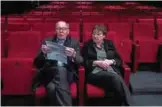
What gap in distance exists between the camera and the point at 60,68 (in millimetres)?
2057

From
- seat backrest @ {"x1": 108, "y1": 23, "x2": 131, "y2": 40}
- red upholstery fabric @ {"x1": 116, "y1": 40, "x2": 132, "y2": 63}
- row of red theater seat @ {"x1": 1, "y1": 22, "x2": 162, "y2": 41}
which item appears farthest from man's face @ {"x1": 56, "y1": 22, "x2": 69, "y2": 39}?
seat backrest @ {"x1": 108, "y1": 23, "x2": 131, "y2": 40}

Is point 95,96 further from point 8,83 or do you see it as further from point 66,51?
point 8,83

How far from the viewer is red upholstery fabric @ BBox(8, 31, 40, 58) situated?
8.11 ft

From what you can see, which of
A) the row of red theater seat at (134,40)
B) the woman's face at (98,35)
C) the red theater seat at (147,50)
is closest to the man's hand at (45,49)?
the woman's face at (98,35)

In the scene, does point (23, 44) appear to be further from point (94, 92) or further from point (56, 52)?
point (94, 92)

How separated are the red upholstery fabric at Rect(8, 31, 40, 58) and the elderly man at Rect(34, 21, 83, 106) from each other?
0.34 meters

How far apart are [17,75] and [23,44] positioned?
0.30 metres

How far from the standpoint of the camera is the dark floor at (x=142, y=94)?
228 cm

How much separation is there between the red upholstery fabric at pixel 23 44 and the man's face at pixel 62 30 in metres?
0.39

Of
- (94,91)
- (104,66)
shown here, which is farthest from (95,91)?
(104,66)

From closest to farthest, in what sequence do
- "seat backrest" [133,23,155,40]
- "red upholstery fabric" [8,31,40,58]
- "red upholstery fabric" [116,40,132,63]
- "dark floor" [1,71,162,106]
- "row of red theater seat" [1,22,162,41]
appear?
"dark floor" [1,71,162,106]
"red upholstery fabric" [8,31,40,58]
"red upholstery fabric" [116,40,132,63]
"row of red theater seat" [1,22,162,41]
"seat backrest" [133,23,155,40]

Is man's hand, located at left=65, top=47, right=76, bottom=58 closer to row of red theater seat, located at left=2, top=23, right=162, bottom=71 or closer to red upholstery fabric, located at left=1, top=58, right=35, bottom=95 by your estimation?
red upholstery fabric, located at left=1, top=58, right=35, bottom=95

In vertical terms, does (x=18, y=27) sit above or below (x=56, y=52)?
above

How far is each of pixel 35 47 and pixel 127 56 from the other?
815 millimetres
